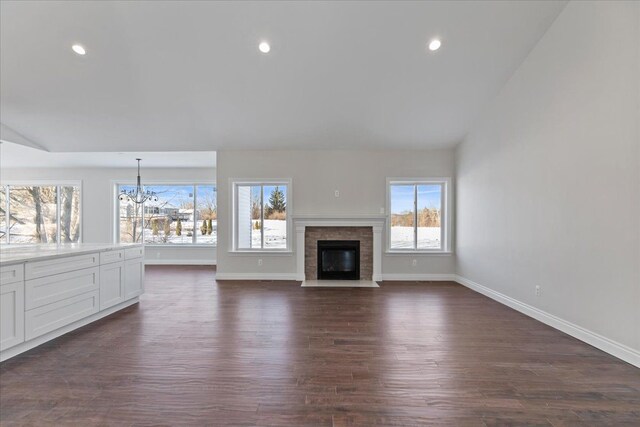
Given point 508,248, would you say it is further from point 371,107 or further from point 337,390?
point 337,390

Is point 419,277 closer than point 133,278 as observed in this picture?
No

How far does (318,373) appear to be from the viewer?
2.48 metres

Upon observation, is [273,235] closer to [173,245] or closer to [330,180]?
[330,180]

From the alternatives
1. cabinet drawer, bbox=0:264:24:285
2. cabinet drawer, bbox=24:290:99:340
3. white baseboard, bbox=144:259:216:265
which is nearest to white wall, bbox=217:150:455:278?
white baseboard, bbox=144:259:216:265

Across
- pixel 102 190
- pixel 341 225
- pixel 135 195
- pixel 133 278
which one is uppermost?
pixel 102 190

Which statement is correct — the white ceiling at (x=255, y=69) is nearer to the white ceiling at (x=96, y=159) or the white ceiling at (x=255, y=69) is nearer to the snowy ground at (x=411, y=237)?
the white ceiling at (x=96, y=159)

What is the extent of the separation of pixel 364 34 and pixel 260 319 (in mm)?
3801

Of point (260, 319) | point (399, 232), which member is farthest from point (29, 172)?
point (399, 232)

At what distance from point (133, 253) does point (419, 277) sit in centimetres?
511

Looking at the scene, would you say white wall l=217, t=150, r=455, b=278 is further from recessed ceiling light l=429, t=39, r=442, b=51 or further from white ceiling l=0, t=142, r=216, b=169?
recessed ceiling light l=429, t=39, r=442, b=51

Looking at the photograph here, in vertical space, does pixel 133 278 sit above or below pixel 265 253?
below

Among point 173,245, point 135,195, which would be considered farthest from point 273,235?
point 135,195

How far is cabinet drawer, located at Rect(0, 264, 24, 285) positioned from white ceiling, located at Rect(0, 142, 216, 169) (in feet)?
12.9

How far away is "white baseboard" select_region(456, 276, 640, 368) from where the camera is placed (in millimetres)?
2703
